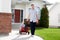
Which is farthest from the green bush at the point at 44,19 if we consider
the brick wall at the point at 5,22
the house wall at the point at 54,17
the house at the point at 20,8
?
the brick wall at the point at 5,22

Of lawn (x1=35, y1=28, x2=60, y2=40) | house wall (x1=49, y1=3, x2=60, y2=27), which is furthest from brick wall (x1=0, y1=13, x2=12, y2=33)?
house wall (x1=49, y1=3, x2=60, y2=27)

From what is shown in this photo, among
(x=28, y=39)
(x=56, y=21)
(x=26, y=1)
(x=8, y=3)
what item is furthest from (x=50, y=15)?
(x=28, y=39)

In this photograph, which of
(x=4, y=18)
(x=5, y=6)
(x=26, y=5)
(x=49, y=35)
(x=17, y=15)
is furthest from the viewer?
(x=17, y=15)

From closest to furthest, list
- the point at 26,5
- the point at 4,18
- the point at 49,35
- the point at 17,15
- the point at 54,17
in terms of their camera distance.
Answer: the point at 4,18
the point at 49,35
the point at 54,17
the point at 26,5
the point at 17,15

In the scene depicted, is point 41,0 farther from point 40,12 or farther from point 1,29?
point 1,29

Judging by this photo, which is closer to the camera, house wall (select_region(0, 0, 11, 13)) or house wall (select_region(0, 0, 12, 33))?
house wall (select_region(0, 0, 12, 33))

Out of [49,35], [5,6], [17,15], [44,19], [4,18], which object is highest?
[5,6]

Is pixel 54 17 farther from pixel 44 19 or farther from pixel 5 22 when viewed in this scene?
pixel 5 22

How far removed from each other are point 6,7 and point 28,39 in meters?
3.20

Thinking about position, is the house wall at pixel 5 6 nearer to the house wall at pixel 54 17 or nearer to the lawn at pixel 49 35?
the lawn at pixel 49 35

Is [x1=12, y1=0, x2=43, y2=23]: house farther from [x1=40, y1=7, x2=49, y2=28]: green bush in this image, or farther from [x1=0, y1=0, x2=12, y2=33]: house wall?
[x1=0, y1=0, x2=12, y2=33]: house wall

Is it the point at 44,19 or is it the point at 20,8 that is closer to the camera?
the point at 44,19

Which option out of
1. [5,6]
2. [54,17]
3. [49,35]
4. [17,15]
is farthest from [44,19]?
[5,6]

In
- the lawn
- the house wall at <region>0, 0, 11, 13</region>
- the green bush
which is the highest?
the house wall at <region>0, 0, 11, 13</region>
